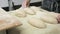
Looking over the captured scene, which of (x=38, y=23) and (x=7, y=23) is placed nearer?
(x=7, y=23)

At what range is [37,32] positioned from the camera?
0.93 m

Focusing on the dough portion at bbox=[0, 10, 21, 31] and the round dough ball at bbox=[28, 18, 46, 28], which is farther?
the round dough ball at bbox=[28, 18, 46, 28]

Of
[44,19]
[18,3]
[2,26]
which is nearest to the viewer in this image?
[2,26]

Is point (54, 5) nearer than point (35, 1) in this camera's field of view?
Yes

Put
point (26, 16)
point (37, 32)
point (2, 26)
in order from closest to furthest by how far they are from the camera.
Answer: point (2, 26), point (37, 32), point (26, 16)

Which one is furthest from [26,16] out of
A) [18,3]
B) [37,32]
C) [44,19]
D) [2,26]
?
[18,3]

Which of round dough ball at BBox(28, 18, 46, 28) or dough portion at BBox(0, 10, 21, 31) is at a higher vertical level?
dough portion at BBox(0, 10, 21, 31)

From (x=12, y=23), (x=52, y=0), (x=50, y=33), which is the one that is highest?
(x=52, y=0)

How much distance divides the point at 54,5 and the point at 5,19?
1.11 metres

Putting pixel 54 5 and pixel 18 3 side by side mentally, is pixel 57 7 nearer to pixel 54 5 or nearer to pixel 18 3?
pixel 54 5

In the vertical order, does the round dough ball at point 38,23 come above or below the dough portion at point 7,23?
below

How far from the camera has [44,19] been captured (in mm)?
1070

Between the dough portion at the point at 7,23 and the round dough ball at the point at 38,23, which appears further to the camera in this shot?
the round dough ball at the point at 38,23

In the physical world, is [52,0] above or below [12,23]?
above
